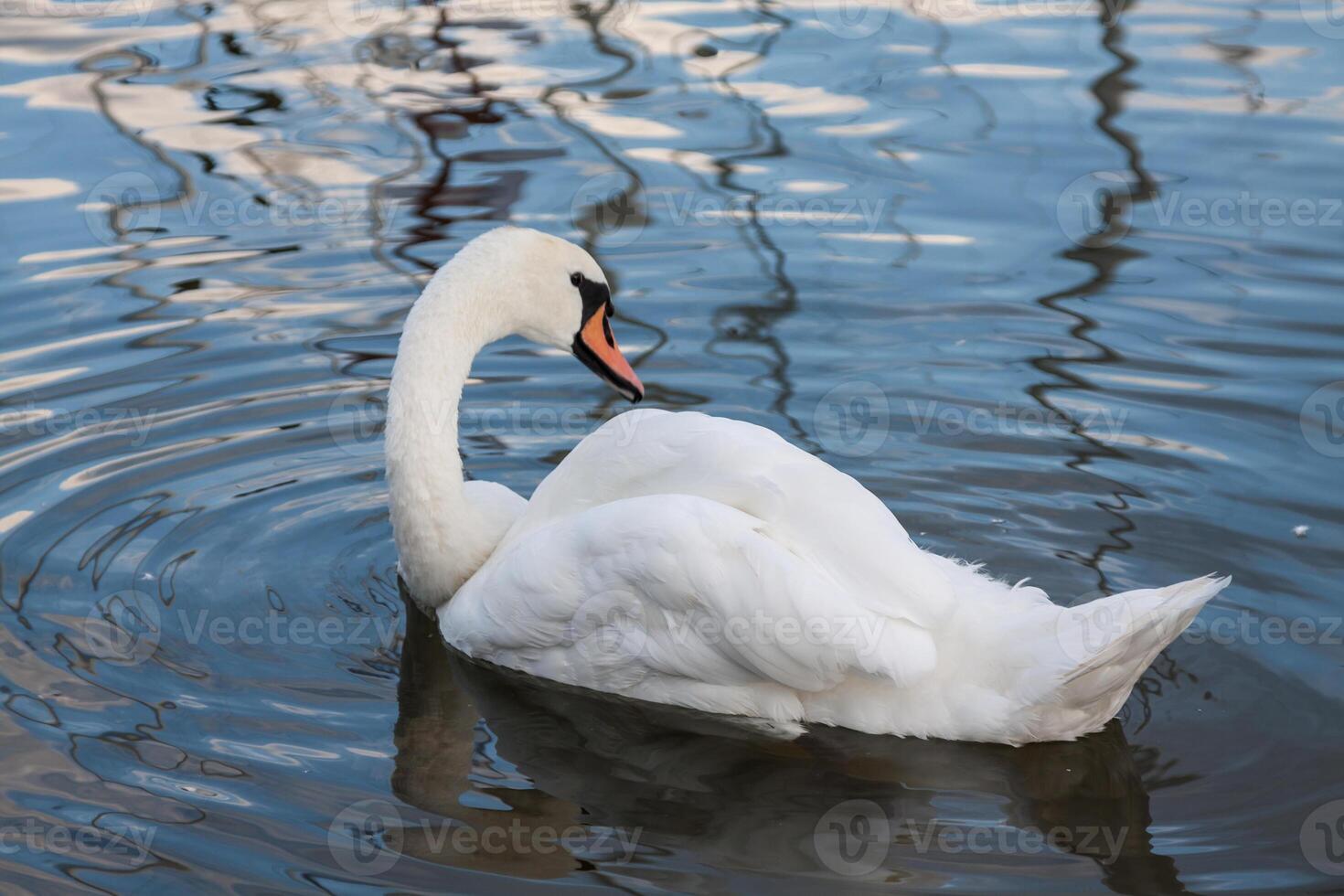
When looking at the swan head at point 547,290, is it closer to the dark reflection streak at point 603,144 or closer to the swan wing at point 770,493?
the swan wing at point 770,493

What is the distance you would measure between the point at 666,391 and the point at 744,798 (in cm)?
269

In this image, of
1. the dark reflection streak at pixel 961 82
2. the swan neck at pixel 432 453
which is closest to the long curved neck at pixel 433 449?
the swan neck at pixel 432 453

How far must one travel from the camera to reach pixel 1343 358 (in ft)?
22.4

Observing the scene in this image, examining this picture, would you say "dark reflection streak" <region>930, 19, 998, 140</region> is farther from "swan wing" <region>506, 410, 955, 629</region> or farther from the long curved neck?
"swan wing" <region>506, 410, 955, 629</region>

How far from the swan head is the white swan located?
0.09m

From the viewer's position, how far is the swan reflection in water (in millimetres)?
4043

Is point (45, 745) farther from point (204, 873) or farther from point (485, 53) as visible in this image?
point (485, 53)

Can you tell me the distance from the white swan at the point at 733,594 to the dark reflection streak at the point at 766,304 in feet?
5.07

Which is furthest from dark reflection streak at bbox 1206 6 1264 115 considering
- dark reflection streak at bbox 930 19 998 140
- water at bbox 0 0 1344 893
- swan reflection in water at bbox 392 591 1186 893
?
swan reflection in water at bbox 392 591 1186 893

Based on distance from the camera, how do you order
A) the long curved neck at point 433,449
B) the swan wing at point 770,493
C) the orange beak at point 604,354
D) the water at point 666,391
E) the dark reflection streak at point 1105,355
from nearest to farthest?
the water at point 666,391
the swan wing at point 770,493
the long curved neck at point 433,449
the dark reflection streak at point 1105,355
the orange beak at point 604,354

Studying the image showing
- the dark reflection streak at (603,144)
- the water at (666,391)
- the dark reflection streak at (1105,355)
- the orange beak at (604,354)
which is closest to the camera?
the water at (666,391)

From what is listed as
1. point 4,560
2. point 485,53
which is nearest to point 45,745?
point 4,560

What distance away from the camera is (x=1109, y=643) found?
159 inches

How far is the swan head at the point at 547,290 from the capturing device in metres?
5.36
